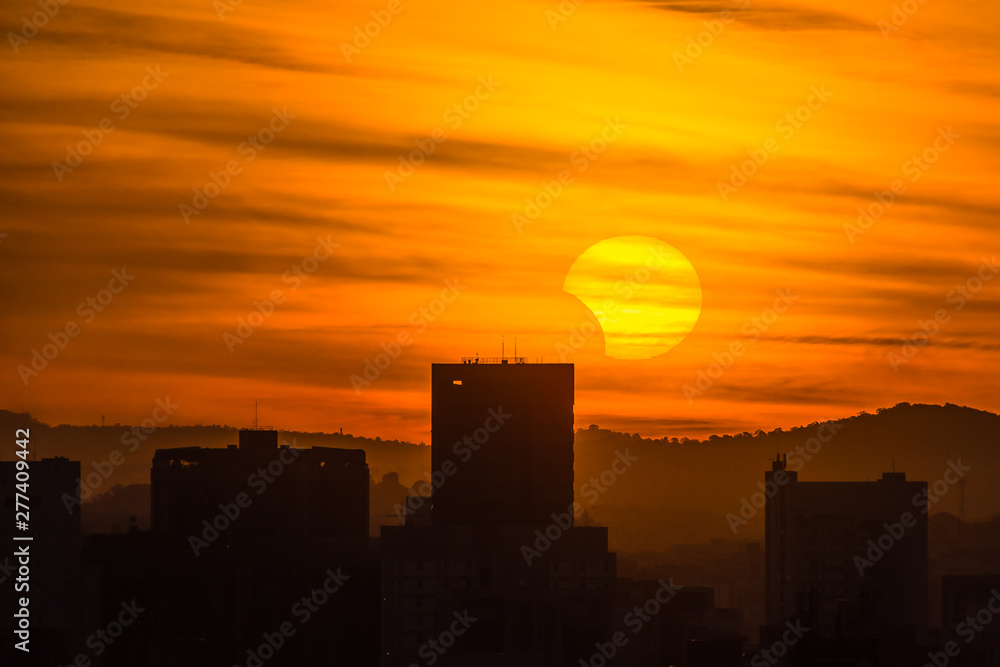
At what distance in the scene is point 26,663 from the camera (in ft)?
513

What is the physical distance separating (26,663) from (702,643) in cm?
6447

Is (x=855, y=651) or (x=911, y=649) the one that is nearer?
(x=855, y=651)

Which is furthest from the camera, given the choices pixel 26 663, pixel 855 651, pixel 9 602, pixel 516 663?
pixel 9 602

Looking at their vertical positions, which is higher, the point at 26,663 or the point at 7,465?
the point at 7,465

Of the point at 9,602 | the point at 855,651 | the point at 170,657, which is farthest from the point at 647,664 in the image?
the point at 855,651

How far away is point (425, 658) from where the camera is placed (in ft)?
646

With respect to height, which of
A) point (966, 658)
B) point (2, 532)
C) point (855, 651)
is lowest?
point (855, 651)

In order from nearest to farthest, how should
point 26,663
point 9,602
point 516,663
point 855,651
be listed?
point 855,651 < point 26,663 < point 516,663 < point 9,602

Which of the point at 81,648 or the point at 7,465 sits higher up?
the point at 7,465

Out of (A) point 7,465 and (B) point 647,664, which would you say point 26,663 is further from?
(B) point 647,664

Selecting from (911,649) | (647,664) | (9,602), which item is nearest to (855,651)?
(911,649)

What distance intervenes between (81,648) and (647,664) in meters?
61.3

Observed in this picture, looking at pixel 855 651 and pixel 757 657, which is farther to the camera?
pixel 757 657

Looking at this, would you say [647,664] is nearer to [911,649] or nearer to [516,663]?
[516,663]
